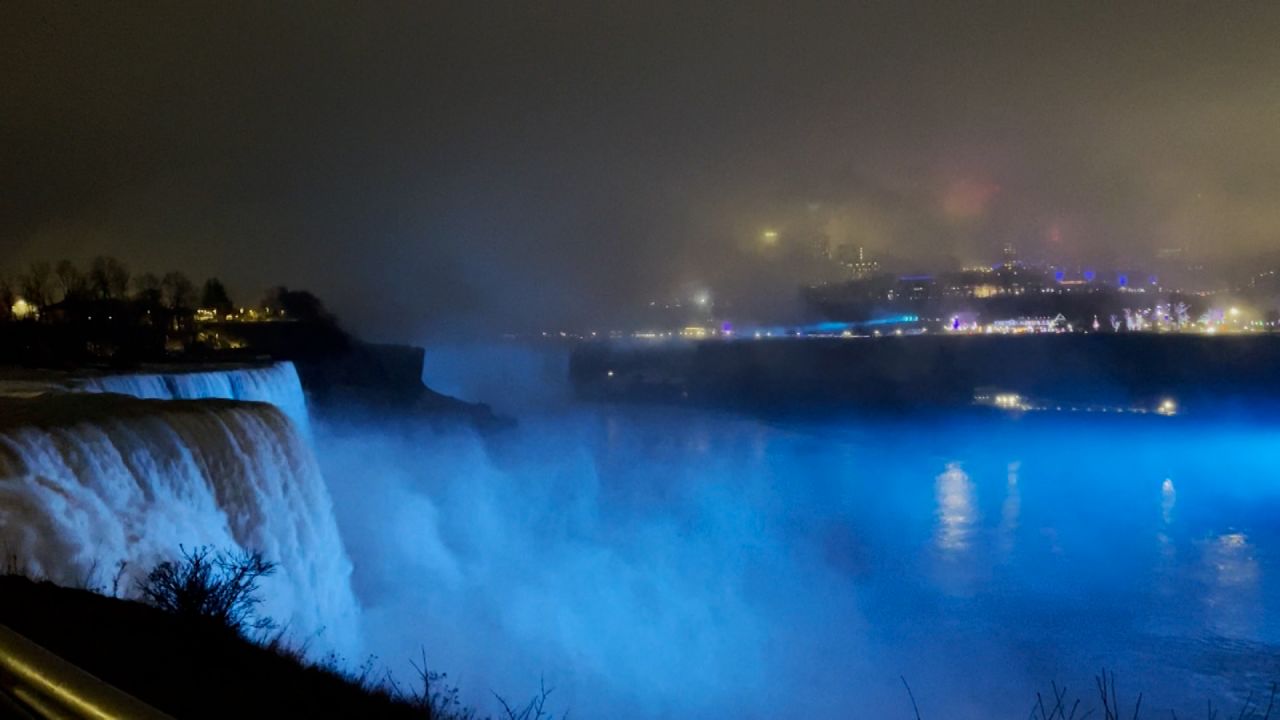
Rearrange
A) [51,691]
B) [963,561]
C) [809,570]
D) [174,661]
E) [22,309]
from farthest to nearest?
[22,309] → [963,561] → [809,570] → [174,661] → [51,691]

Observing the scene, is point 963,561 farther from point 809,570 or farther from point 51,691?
point 51,691

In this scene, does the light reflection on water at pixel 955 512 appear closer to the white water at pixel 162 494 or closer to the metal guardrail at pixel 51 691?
the white water at pixel 162 494

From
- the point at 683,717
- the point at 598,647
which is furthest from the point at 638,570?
the point at 683,717

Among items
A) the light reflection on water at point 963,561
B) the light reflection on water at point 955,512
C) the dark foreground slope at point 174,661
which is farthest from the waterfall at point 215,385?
the light reflection on water at point 955,512

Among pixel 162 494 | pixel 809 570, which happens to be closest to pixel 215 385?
pixel 162 494

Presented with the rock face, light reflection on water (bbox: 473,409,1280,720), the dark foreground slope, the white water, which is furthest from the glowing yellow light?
the dark foreground slope
